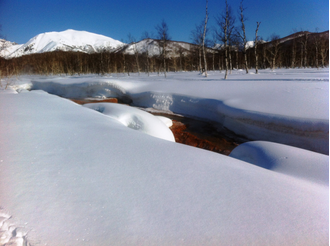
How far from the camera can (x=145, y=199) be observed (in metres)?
1.30

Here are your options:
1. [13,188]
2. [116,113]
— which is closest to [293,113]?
[116,113]

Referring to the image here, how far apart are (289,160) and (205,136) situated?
122 inches

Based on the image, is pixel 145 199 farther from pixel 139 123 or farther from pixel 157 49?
pixel 157 49

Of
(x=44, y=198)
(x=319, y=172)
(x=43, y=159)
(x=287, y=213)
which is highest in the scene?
(x=43, y=159)

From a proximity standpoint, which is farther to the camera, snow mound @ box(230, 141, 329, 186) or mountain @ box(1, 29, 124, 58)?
mountain @ box(1, 29, 124, 58)

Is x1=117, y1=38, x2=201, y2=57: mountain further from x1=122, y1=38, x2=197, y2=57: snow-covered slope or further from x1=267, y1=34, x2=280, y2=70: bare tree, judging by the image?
x1=267, y1=34, x2=280, y2=70: bare tree

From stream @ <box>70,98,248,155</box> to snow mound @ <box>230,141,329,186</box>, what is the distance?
4.62 ft

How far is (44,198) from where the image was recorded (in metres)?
1.21

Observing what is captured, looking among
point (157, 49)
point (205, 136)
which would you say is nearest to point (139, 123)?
point (205, 136)

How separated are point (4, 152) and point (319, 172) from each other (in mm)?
Answer: 3131

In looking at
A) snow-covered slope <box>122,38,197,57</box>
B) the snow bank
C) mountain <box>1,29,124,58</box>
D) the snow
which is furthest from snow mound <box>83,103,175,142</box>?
mountain <box>1,29,124,58</box>

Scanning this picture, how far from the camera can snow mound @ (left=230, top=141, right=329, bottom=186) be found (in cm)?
222

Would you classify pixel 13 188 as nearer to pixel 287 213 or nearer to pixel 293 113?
pixel 287 213

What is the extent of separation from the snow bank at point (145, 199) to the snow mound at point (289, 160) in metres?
0.23
